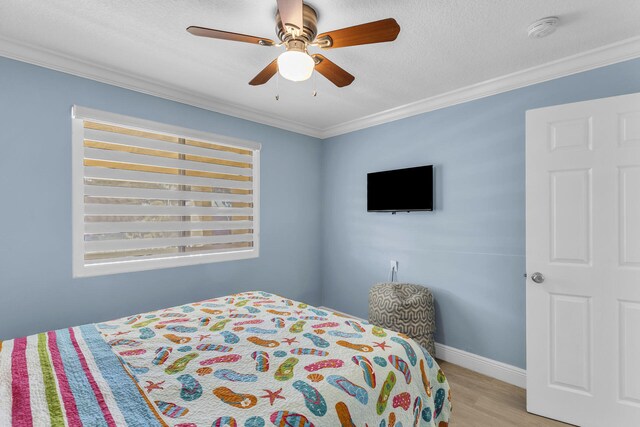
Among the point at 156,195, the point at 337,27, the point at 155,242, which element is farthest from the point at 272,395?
the point at 156,195

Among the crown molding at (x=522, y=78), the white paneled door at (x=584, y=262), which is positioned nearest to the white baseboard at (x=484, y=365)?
the white paneled door at (x=584, y=262)

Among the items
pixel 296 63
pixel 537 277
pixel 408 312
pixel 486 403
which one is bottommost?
pixel 486 403

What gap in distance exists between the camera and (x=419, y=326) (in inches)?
110

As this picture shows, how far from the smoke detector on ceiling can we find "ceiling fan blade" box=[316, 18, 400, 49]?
980 millimetres

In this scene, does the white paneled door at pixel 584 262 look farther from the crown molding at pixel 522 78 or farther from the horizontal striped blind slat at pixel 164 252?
the horizontal striped blind slat at pixel 164 252

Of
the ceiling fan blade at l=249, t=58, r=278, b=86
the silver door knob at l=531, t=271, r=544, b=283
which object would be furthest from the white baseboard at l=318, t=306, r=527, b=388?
the ceiling fan blade at l=249, t=58, r=278, b=86

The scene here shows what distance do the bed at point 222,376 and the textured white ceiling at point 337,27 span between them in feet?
5.78

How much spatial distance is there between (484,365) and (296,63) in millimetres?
2821

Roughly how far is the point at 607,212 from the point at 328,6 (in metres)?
2.08

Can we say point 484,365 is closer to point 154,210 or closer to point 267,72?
point 267,72

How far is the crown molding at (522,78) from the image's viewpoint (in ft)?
6.80

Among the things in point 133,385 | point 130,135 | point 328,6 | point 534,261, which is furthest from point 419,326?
point 130,135

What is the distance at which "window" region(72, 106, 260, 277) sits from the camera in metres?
2.42

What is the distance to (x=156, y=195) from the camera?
2742mm
